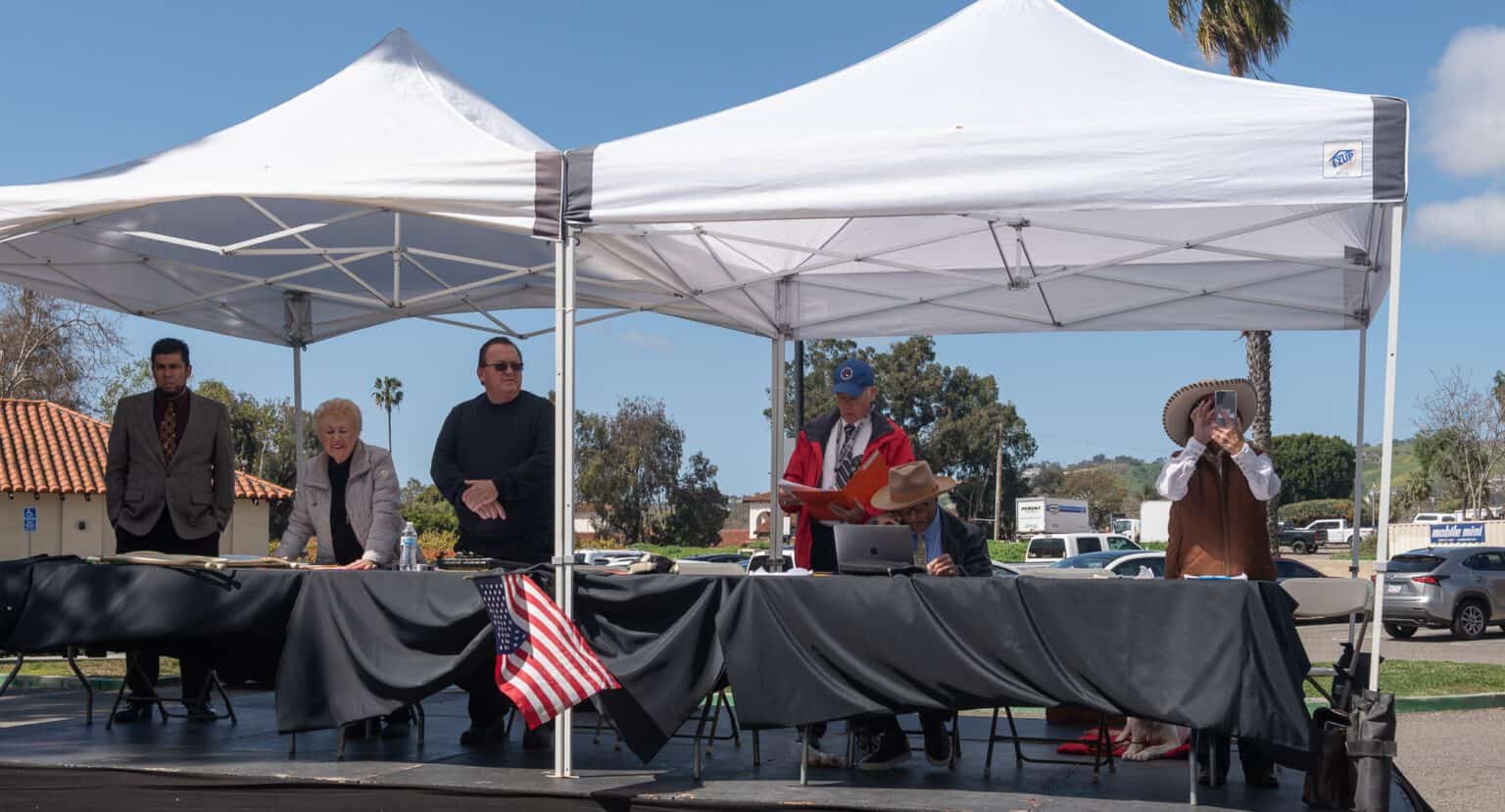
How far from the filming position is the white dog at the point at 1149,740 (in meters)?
5.71

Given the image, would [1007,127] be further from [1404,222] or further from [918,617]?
[918,617]

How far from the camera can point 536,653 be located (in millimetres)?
5148

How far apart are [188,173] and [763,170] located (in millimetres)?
2583

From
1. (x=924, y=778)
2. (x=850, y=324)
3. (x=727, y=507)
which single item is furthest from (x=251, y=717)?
(x=727, y=507)

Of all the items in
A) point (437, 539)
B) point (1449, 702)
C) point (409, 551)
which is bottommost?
point (437, 539)

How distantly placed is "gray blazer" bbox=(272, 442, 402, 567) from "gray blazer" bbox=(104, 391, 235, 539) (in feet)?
2.03

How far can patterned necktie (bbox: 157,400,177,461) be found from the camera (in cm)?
684

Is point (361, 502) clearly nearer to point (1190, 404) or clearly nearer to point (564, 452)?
point (564, 452)

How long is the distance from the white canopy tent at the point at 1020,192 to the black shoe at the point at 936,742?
6.19 ft

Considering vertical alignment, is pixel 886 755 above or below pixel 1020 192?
below

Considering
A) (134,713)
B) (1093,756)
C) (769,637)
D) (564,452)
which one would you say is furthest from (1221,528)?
(134,713)

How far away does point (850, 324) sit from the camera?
28.8 feet

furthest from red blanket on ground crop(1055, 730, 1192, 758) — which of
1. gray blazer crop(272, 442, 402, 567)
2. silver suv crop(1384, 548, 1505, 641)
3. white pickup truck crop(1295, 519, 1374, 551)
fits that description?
white pickup truck crop(1295, 519, 1374, 551)

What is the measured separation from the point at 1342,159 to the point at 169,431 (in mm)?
5484
